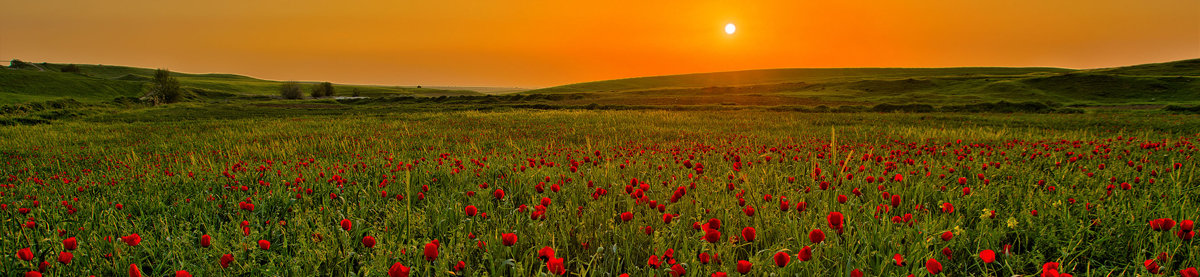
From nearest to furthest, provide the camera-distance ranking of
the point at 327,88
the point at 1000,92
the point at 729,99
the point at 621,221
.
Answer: the point at 621,221, the point at 729,99, the point at 1000,92, the point at 327,88

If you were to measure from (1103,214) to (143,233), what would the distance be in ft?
17.0

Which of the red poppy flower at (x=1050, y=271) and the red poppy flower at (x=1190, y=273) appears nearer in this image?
the red poppy flower at (x=1050, y=271)

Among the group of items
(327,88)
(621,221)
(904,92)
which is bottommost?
(621,221)

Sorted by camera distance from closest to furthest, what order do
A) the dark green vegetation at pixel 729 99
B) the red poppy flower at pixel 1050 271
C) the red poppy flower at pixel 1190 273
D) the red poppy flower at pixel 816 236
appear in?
the red poppy flower at pixel 1050 271 < the red poppy flower at pixel 1190 273 < the red poppy flower at pixel 816 236 < the dark green vegetation at pixel 729 99

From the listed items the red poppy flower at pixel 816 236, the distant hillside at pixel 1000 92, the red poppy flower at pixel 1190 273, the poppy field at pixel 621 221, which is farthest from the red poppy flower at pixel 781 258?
the distant hillside at pixel 1000 92

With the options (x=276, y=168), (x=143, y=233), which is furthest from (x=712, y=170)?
(x=276, y=168)

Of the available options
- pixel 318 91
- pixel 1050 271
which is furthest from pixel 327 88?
pixel 1050 271

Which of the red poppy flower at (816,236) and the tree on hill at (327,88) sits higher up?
the tree on hill at (327,88)

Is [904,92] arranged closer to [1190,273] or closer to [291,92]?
[1190,273]

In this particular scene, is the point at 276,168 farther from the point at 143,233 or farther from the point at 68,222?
the point at 143,233

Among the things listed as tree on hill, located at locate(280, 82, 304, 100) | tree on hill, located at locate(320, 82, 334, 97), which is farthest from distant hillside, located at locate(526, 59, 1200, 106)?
tree on hill, located at locate(320, 82, 334, 97)

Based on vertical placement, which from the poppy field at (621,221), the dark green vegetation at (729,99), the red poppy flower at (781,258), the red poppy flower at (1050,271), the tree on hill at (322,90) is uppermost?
the tree on hill at (322,90)

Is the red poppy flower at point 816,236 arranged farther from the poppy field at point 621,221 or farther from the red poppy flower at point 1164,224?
the red poppy flower at point 1164,224

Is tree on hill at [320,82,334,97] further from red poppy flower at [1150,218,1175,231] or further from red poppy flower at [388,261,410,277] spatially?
red poppy flower at [1150,218,1175,231]
